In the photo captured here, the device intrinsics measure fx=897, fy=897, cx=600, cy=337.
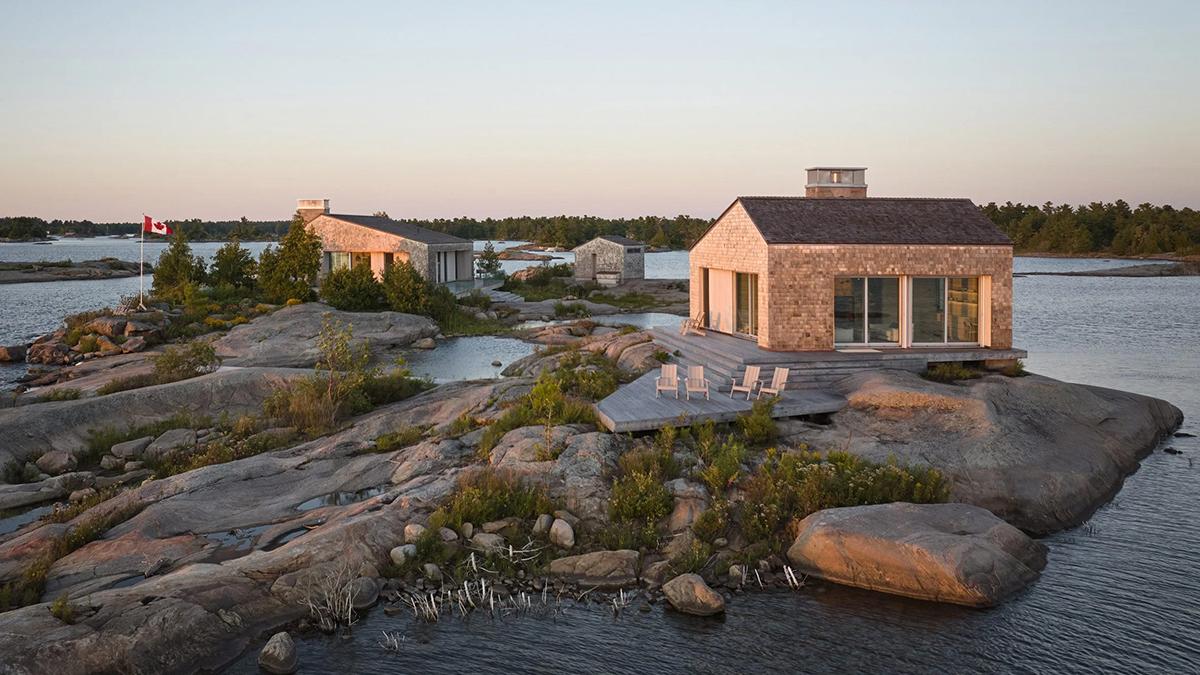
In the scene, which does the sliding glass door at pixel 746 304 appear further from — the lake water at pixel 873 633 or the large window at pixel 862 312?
the lake water at pixel 873 633

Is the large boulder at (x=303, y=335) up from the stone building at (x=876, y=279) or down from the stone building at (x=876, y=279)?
down

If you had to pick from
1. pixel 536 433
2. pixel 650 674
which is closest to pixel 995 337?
pixel 536 433

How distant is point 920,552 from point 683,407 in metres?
6.44

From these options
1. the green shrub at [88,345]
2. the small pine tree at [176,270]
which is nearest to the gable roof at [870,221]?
the green shrub at [88,345]

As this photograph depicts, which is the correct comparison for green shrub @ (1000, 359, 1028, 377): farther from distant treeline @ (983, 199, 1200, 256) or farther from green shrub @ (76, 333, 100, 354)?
distant treeline @ (983, 199, 1200, 256)

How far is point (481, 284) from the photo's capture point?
62.7 meters

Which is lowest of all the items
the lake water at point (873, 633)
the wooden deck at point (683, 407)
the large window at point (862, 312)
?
the lake water at point (873, 633)

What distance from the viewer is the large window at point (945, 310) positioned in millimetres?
22219

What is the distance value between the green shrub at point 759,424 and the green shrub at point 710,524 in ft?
10.1

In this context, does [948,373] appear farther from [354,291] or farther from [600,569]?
[354,291]

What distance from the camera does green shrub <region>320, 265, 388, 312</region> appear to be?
4381 centimetres

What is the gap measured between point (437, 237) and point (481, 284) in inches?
225

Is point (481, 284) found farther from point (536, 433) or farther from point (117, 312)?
point (536, 433)

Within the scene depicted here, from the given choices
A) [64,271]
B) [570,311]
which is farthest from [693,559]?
[64,271]
